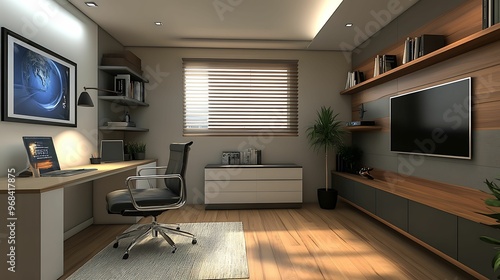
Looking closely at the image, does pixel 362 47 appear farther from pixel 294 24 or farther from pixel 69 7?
pixel 69 7

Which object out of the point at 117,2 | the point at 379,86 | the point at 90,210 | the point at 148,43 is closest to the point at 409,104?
the point at 379,86

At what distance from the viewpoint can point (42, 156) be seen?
2.40 m

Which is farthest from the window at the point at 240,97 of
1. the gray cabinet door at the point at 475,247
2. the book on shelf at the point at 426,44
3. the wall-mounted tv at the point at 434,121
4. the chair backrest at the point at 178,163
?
the gray cabinet door at the point at 475,247

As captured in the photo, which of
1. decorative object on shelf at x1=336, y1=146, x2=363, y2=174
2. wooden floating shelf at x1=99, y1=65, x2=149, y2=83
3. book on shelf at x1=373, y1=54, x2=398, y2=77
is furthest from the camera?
decorative object on shelf at x1=336, y1=146, x2=363, y2=174

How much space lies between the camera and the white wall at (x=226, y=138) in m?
4.47

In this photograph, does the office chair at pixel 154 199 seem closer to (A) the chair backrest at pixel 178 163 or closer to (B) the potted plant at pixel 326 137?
(A) the chair backrest at pixel 178 163

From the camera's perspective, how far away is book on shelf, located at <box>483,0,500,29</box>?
6.10 ft

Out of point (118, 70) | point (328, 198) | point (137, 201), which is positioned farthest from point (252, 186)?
point (118, 70)

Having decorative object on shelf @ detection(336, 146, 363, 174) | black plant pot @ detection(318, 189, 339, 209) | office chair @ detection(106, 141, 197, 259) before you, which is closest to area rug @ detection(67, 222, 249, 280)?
office chair @ detection(106, 141, 197, 259)

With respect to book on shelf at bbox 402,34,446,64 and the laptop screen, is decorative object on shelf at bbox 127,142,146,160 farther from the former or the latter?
book on shelf at bbox 402,34,446,64

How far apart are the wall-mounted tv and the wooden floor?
39.5 inches

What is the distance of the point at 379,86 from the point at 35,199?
4.00 m

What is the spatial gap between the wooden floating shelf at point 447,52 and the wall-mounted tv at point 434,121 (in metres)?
0.25

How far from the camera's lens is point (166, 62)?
4484 millimetres
